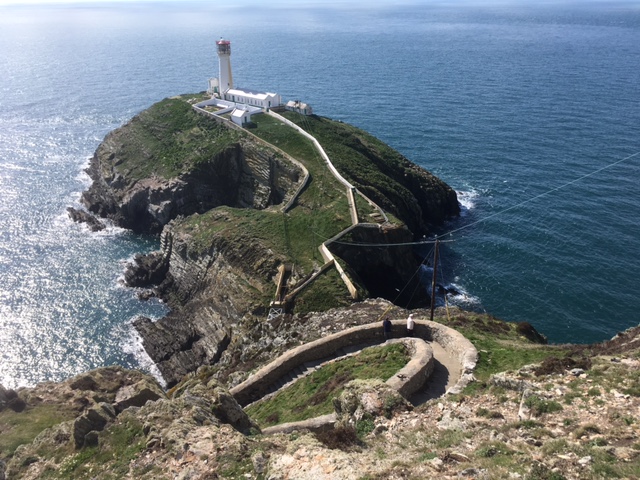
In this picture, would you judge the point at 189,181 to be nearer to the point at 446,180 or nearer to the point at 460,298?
the point at 446,180

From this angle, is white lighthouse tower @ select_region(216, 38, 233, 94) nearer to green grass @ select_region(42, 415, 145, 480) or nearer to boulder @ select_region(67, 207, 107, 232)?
boulder @ select_region(67, 207, 107, 232)

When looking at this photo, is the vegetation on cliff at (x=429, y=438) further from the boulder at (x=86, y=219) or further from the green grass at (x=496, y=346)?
the boulder at (x=86, y=219)

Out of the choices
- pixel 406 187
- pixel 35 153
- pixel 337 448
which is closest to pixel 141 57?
pixel 35 153

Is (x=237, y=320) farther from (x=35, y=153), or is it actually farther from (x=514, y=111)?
(x=514, y=111)

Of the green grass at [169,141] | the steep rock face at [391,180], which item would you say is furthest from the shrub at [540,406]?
the green grass at [169,141]

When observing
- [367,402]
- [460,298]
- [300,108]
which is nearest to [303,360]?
[367,402]

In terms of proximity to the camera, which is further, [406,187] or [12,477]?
[406,187]

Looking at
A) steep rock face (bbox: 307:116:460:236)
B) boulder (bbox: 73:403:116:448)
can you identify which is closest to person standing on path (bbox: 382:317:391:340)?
boulder (bbox: 73:403:116:448)

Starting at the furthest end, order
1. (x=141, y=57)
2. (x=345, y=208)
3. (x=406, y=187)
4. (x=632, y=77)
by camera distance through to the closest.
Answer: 1. (x=141, y=57)
2. (x=632, y=77)
3. (x=406, y=187)
4. (x=345, y=208)
